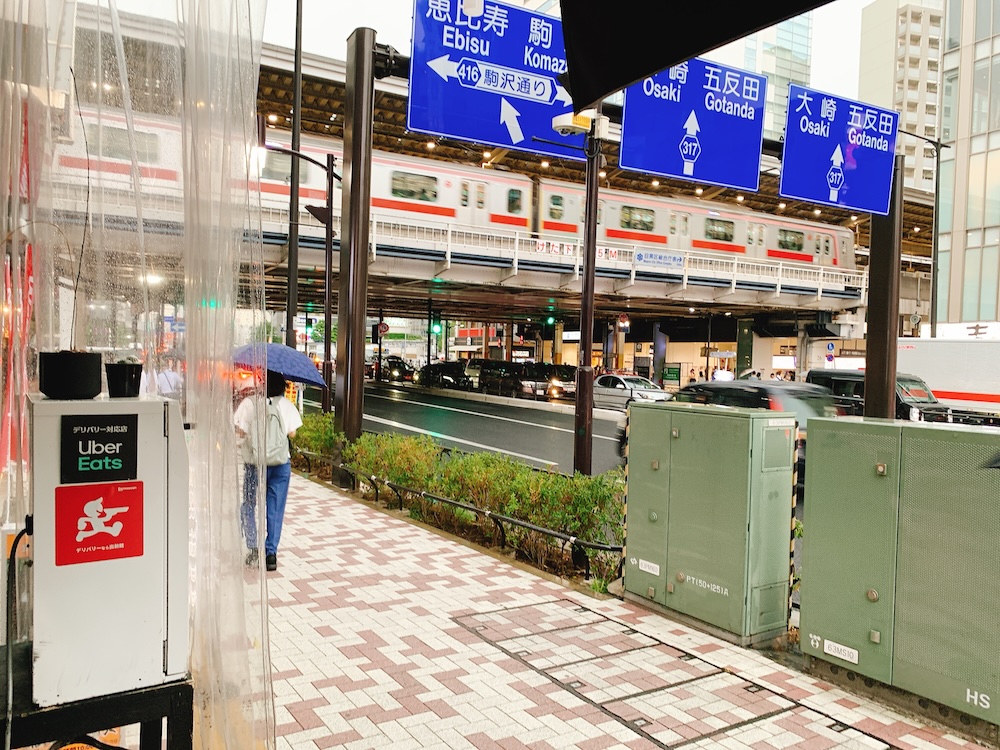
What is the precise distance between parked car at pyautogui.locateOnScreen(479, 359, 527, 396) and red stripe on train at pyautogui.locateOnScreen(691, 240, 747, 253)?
882 centimetres

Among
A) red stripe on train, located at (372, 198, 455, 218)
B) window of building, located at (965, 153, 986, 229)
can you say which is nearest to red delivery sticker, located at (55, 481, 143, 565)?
red stripe on train, located at (372, 198, 455, 218)

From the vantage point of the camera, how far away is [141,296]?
2486mm

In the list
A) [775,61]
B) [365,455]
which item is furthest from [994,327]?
[775,61]

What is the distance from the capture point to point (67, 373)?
1938mm

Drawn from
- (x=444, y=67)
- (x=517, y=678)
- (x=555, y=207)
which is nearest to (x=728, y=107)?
(x=444, y=67)

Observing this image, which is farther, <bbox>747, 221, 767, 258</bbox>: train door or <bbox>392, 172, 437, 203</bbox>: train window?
<bbox>747, 221, 767, 258</bbox>: train door

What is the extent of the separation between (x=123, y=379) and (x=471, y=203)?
20160 millimetres

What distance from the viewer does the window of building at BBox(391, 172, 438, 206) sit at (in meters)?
20.3

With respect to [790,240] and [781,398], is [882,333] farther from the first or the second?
[790,240]

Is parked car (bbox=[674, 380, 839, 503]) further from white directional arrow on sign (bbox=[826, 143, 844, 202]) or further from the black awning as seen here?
the black awning

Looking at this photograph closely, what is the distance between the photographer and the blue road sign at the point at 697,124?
8.66m

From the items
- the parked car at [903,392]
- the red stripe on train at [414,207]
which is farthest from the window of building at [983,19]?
the red stripe on train at [414,207]

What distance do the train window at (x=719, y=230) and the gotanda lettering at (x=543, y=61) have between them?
63.3ft

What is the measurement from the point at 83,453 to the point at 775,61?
300ft
